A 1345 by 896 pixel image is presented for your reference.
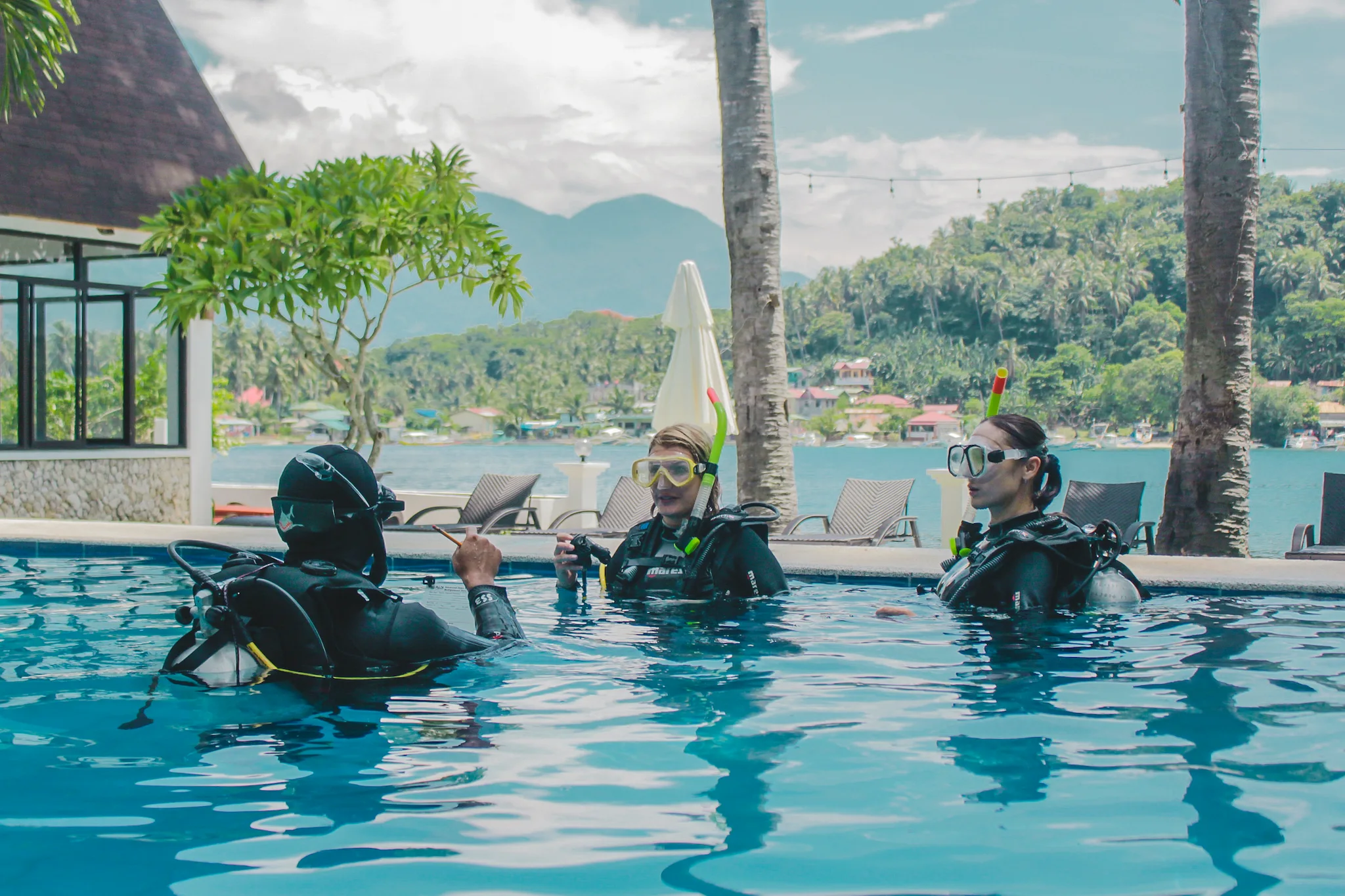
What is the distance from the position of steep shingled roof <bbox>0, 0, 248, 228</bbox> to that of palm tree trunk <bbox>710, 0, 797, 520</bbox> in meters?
5.58

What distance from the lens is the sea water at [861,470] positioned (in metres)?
48.4

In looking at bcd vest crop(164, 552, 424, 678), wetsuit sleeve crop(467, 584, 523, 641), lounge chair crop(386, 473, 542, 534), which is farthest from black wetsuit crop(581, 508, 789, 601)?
lounge chair crop(386, 473, 542, 534)

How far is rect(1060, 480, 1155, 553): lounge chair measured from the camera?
31.4 ft

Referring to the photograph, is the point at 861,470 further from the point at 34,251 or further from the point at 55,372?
the point at 34,251

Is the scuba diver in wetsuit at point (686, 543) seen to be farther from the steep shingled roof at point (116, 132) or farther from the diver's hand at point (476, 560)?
the steep shingled roof at point (116, 132)

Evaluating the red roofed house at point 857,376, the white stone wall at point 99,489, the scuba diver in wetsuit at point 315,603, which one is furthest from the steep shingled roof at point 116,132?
the red roofed house at point 857,376

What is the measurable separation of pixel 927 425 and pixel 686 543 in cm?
9810

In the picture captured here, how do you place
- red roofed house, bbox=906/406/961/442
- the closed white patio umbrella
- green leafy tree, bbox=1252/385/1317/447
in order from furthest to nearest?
red roofed house, bbox=906/406/961/442
green leafy tree, bbox=1252/385/1317/447
the closed white patio umbrella

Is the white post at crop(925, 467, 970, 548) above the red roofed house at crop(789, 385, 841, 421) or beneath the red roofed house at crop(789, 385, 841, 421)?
beneath

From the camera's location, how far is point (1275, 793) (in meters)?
3.28

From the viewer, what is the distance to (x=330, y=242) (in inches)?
404

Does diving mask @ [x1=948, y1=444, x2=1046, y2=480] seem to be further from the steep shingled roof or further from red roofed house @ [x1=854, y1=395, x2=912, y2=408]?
red roofed house @ [x1=854, y1=395, x2=912, y2=408]

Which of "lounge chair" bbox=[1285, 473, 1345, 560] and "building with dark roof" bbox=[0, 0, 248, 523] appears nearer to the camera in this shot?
"lounge chair" bbox=[1285, 473, 1345, 560]

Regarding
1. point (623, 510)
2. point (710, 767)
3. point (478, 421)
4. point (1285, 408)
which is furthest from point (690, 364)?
point (478, 421)
